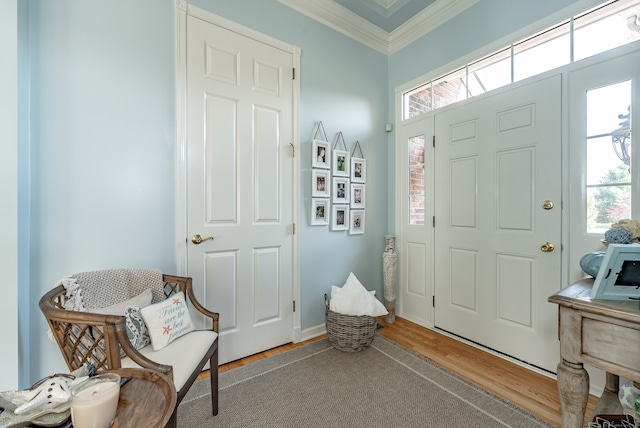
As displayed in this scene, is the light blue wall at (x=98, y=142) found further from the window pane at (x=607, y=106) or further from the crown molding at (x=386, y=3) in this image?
the window pane at (x=607, y=106)

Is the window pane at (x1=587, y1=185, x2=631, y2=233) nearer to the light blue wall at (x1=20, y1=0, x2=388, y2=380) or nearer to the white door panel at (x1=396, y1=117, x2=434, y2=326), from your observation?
the white door panel at (x1=396, y1=117, x2=434, y2=326)

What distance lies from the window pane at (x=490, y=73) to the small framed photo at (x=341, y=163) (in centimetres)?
120

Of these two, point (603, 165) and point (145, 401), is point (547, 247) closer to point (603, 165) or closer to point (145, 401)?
point (603, 165)

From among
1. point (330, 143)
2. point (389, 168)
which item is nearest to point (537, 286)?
point (389, 168)

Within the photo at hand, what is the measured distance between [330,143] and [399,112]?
933 mm

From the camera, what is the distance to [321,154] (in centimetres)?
255

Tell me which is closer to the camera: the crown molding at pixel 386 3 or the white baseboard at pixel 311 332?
the white baseboard at pixel 311 332

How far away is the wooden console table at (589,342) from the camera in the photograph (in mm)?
942

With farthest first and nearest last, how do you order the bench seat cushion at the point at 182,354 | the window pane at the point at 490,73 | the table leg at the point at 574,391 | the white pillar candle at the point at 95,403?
the window pane at the point at 490,73, the bench seat cushion at the point at 182,354, the table leg at the point at 574,391, the white pillar candle at the point at 95,403

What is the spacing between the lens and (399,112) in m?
2.98

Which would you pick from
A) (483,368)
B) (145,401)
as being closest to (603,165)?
(483,368)

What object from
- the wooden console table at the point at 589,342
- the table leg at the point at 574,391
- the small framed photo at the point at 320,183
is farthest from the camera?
the small framed photo at the point at 320,183

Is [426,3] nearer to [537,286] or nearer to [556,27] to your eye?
[556,27]

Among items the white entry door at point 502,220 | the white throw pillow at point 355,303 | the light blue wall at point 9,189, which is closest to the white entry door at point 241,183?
the white throw pillow at point 355,303
